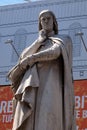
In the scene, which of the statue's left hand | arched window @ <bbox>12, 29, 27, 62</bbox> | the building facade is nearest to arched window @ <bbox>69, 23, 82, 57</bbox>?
the building facade

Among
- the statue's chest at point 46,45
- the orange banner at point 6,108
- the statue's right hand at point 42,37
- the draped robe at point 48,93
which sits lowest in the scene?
the orange banner at point 6,108

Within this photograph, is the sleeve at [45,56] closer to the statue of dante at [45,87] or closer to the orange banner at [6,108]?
the statue of dante at [45,87]

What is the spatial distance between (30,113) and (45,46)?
37.5 inches

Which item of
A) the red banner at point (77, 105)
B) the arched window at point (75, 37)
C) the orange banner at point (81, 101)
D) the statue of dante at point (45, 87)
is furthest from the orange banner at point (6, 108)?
the statue of dante at point (45, 87)

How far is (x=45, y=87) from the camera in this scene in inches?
270

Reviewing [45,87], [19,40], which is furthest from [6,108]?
[45,87]

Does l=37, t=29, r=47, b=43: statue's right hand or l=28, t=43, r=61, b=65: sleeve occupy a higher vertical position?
l=37, t=29, r=47, b=43: statue's right hand

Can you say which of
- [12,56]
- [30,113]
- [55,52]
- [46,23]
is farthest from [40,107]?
[12,56]

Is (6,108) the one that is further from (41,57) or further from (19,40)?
(41,57)

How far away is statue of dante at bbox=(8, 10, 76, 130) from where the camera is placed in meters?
6.69

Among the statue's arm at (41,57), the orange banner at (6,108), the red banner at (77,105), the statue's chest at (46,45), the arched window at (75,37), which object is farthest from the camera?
the arched window at (75,37)

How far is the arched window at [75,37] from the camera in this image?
94.0 ft

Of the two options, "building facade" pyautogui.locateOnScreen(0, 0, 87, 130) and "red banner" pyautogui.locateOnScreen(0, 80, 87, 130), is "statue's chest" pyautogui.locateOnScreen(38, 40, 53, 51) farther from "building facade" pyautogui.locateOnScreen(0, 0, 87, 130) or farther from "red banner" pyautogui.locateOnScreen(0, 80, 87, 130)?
"building facade" pyautogui.locateOnScreen(0, 0, 87, 130)

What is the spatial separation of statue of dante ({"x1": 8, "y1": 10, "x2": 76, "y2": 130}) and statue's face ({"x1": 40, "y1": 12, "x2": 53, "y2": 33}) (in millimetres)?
142
